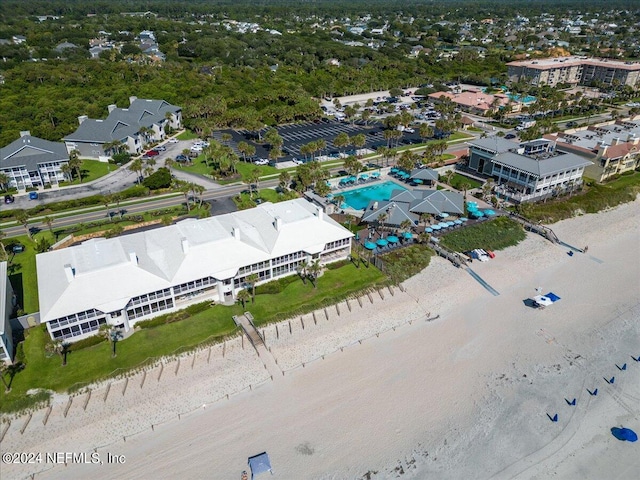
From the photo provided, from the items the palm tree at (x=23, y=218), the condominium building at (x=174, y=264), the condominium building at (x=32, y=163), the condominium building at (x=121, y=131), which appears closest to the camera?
the condominium building at (x=174, y=264)

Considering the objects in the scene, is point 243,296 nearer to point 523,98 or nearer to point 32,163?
point 32,163

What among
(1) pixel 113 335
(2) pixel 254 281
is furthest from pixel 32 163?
(2) pixel 254 281

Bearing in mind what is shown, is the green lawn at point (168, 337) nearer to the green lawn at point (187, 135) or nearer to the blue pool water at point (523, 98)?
the green lawn at point (187, 135)

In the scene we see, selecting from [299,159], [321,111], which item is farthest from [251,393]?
[321,111]

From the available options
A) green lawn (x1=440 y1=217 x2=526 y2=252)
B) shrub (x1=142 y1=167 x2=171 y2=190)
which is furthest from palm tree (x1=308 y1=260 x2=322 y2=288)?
shrub (x1=142 y1=167 x2=171 y2=190)

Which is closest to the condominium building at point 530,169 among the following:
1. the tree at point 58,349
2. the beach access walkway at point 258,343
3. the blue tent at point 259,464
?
the beach access walkway at point 258,343
